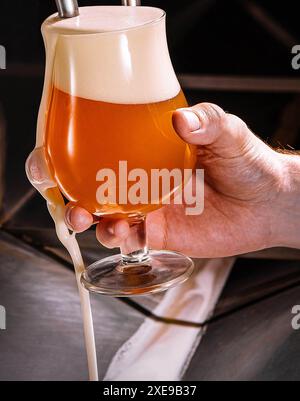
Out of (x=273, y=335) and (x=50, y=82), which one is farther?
(x=273, y=335)

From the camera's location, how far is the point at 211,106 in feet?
3.20

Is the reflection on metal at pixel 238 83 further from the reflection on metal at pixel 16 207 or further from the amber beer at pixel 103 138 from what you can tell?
the amber beer at pixel 103 138

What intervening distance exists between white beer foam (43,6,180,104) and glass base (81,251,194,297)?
22 cm

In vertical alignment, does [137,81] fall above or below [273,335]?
above

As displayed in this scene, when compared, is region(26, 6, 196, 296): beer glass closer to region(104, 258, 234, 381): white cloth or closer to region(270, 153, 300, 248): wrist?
region(270, 153, 300, 248): wrist

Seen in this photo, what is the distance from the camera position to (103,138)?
830 mm

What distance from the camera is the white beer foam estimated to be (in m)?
0.82

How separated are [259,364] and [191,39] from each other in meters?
1.09

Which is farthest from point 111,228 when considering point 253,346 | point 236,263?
point 236,263

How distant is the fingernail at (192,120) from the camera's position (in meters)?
0.87

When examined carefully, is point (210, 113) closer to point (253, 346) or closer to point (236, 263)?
point (253, 346)

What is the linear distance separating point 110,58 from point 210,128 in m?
0.20

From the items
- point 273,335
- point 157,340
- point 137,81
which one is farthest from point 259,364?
point 137,81

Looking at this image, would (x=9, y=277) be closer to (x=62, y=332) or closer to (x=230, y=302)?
(x=62, y=332)
